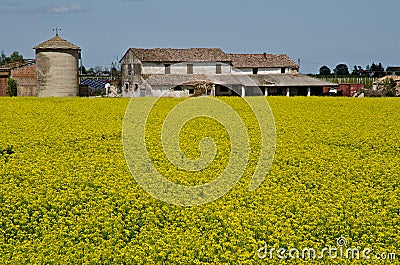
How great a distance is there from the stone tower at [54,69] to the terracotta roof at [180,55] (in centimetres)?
1695

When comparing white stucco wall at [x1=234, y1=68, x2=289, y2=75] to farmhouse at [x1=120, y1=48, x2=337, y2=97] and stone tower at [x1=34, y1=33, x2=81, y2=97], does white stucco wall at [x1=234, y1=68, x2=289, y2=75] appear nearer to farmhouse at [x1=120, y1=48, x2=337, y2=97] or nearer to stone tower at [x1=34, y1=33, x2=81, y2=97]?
farmhouse at [x1=120, y1=48, x2=337, y2=97]

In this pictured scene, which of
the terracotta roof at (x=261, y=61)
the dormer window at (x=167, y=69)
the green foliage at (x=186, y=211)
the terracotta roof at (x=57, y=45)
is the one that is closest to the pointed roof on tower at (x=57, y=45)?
the terracotta roof at (x=57, y=45)

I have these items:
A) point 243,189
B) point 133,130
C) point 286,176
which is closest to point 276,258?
point 243,189

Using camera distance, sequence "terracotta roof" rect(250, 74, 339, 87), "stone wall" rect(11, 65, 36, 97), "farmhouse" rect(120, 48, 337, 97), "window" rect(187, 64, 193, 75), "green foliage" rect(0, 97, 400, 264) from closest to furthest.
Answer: "green foliage" rect(0, 97, 400, 264)
"stone wall" rect(11, 65, 36, 97)
"farmhouse" rect(120, 48, 337, 97)
"window" rect(187, 64, 193, 75)
"terracotta roof" rect(250, 74, 339, 87)

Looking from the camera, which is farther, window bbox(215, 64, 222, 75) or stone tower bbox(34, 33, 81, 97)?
window bbox(215, 64, 222, 75)

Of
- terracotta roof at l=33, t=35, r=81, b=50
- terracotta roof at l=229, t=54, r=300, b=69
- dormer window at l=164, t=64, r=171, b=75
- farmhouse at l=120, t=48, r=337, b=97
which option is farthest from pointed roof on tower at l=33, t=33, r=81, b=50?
terracotta roof at l=229, t=54, r=300, b=69

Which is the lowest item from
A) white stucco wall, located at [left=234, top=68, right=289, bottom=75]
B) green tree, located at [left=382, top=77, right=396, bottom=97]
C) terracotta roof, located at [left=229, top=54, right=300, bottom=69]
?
green tree, located at [left=382, top=77, right=396, bottom=97]

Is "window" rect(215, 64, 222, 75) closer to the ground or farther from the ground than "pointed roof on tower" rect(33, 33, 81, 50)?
closer to the ground

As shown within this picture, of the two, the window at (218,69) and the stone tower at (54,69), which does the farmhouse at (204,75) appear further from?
the stone tower at (54,69)

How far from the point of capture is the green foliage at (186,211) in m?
7.07

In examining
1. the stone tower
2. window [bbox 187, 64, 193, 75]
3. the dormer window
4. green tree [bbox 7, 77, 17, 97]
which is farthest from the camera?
window [bbox 187, 64, 193, 75]

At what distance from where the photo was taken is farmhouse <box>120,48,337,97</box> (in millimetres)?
62250

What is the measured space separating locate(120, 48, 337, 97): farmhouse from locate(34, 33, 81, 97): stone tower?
14.7 metres

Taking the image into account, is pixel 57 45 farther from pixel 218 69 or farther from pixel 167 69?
pixel 218 69
